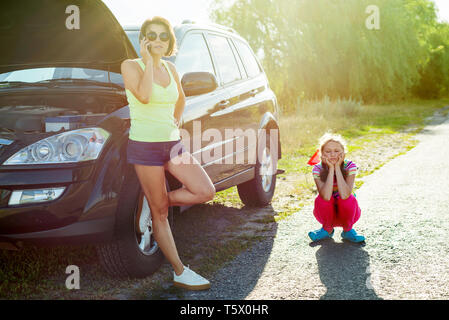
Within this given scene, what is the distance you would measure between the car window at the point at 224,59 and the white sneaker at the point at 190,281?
7.70ft

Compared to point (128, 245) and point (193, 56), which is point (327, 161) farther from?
point (128, 245)

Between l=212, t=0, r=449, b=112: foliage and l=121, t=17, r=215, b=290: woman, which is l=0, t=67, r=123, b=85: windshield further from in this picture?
l=212, t=0, r=449, b=112: foliage

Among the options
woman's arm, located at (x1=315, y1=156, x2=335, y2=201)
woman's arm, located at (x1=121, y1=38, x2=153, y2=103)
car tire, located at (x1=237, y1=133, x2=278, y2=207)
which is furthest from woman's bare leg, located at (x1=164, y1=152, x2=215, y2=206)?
car tire, located at (x1=237, y1=133, x2=278, y2=207)

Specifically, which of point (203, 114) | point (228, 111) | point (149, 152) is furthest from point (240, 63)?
point (149, 152)

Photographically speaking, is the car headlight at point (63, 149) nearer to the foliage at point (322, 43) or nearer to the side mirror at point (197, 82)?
the side mirror at point (197, 82)

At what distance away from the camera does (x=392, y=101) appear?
28.8 m

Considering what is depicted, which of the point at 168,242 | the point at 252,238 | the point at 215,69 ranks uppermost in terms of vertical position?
the point at 215,69

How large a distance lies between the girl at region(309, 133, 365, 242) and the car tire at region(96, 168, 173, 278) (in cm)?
156

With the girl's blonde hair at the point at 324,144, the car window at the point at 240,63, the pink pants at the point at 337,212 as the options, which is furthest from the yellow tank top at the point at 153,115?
the car window at the point at 240,63

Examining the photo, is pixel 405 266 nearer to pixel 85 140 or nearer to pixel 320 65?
pixel 85 140

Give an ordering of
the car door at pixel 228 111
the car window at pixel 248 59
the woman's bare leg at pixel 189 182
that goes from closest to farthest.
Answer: the woman's bare leg at pixel 189 182 < the car door at pixel 228 111 < the car window at pixel 248 59

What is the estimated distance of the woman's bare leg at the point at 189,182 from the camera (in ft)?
11.1
